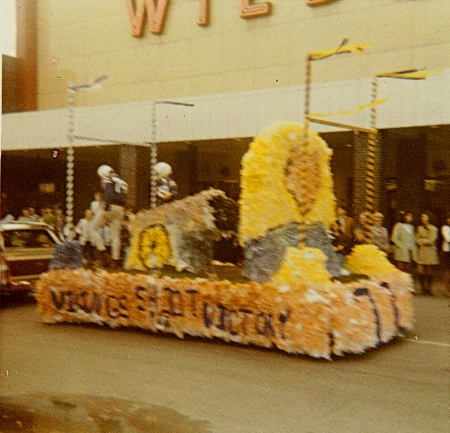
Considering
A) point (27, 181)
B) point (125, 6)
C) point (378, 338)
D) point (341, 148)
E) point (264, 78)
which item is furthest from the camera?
point (27, 181)

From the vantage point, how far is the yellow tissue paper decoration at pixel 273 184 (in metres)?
7.87

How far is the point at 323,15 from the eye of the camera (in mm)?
14703

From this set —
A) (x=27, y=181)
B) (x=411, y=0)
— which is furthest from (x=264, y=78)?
(x=27, y=181)

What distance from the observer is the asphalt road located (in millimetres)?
5195

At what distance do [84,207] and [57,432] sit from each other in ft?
64.3

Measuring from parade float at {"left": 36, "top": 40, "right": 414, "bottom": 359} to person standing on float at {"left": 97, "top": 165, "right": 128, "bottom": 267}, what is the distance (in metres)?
2.42

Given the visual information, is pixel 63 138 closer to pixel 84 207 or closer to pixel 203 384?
pixel 84 207

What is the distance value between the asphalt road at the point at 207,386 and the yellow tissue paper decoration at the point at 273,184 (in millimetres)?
1573

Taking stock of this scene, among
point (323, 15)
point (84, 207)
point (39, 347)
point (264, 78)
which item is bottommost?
point (39, 347)

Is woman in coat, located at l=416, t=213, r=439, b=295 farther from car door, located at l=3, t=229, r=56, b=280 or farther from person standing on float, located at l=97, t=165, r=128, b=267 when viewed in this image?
car door, located at l=3, t=229, r=56, b=280

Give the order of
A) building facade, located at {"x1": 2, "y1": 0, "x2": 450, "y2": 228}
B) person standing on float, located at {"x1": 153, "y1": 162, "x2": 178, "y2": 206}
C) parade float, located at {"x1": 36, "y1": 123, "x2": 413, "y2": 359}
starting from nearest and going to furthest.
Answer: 1. parade float, located at {"x1": 36, "y1": 123, "x2": 413, "y2": 359}
2. person standing on float, located at {"x1": 153, "y1": 162, "x2": 178, "y2": 206}
3. building facade, located at {"x1": 2, "y1": 0, "x2": 450, "y2": 228}

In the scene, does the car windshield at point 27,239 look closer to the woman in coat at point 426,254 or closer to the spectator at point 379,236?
the spectator at point 379,236

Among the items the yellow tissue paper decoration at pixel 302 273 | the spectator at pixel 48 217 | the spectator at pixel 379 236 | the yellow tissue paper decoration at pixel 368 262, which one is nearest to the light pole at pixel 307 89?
the yellow tissue paper decoration at pixel 302 273

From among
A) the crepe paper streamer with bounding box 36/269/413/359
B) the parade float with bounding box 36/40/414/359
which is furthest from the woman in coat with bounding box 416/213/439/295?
the crepe paper streamer with bounding box 36/269/413/359
